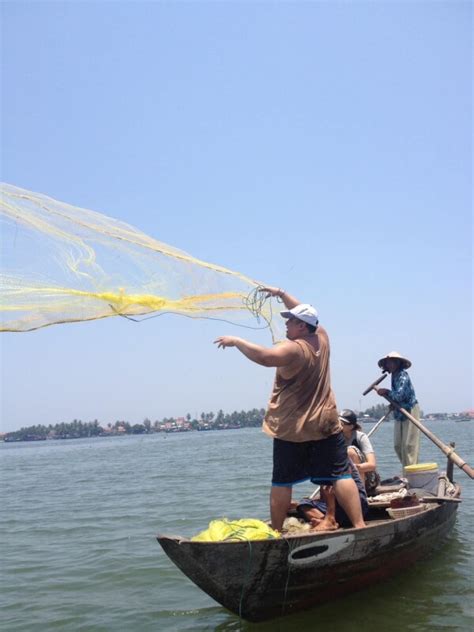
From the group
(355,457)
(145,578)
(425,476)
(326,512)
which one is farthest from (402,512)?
(145,578)

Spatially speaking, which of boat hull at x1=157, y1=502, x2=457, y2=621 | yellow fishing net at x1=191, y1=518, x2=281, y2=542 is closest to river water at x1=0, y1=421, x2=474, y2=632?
boat hull at x1=157, y1=502, x2=457, y2=621

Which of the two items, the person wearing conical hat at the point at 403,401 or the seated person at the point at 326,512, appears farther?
the person wearing conical hat at the point at 403,401

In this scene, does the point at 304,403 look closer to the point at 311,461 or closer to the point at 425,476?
the point at 311,461

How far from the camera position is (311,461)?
518 cm

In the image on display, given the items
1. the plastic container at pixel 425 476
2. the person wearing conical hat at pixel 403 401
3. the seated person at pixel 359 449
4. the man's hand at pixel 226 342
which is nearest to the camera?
the man's hand at pixel 226 342

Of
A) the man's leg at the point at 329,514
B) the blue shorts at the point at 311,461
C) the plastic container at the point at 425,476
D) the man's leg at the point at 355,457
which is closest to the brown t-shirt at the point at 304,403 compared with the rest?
the blue shorts at the point at 311,461

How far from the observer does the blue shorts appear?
5.10 m

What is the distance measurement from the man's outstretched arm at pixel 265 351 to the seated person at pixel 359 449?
2.03 m

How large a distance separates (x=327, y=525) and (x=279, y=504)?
19.7 inches

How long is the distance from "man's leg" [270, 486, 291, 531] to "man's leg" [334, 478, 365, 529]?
0.44 m

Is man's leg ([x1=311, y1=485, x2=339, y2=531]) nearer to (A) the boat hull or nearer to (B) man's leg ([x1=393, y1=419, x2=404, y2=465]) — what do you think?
(A) the boat hull

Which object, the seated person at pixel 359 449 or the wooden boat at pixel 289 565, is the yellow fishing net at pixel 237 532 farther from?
the seated person at pixel 359 449

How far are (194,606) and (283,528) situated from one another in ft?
4.28

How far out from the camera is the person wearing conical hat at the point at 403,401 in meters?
8.49
